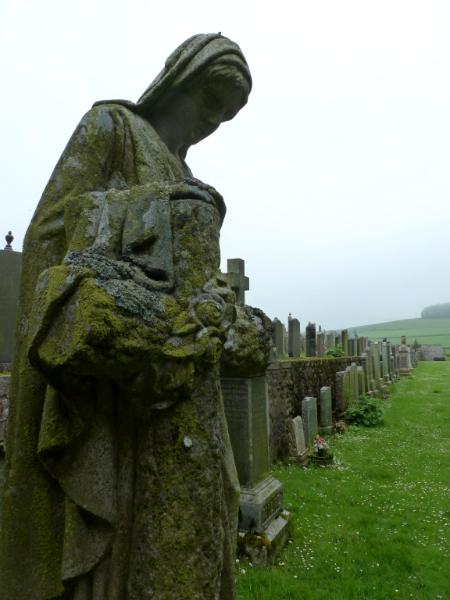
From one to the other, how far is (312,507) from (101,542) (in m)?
5.52

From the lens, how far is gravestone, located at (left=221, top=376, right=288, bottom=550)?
508cm

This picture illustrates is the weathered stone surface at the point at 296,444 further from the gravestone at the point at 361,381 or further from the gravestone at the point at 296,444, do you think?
the gravestone at the point at 361,381

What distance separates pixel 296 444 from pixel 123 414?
24.3 feet

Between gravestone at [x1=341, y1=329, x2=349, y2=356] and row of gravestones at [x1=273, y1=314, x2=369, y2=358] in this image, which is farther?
gravestone at [x1=341, y1=329, x2=349, y2=356]

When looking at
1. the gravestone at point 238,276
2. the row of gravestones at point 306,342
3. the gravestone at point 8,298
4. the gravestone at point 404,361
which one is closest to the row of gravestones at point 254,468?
the gravestone at point 8,298

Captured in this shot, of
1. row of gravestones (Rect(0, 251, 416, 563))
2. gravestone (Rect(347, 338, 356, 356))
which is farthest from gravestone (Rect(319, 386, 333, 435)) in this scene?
gravestone (Rect(347, 338, 356, 356))

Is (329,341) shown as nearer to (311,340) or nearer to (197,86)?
(311,340)

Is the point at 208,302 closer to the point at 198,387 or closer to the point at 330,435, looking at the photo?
the point at 198,387

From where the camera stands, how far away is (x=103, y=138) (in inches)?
76.9

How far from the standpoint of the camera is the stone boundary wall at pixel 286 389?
844 centimetres

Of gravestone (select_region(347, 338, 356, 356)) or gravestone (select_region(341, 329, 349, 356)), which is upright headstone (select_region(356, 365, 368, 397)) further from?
gravestone (select_region(347, 338, 356, 356))

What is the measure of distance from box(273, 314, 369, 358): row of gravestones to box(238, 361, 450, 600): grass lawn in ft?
11.8

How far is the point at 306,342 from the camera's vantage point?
17.1m

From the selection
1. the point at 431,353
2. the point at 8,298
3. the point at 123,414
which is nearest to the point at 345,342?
the point at 8,298
